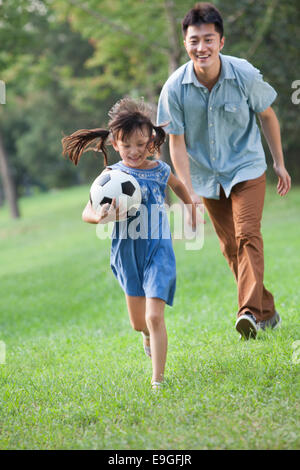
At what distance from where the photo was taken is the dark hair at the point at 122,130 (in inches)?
174

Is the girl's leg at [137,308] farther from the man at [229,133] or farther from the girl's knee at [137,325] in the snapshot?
the man at [229,133]

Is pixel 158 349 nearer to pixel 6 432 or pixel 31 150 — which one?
pixel 6 432

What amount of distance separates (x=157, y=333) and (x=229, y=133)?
1.91 meters

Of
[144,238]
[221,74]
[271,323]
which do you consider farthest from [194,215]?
[271,323]

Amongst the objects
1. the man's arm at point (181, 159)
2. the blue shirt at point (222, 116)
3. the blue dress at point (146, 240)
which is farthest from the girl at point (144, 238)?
the blue shirt at point (222, 116)

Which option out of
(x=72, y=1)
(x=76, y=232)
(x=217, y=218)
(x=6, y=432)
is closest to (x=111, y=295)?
(x=217, y=218)

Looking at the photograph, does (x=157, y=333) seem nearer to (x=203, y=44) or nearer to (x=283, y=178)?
(x=283, y=178)

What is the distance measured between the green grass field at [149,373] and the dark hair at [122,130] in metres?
1.70

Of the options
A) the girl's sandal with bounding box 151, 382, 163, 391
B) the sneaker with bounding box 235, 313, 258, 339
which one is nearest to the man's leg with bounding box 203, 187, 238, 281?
the sneaker with bounding box 235, 313, 258, 339

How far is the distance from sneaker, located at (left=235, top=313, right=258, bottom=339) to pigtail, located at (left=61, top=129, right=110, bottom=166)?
1.67 meters

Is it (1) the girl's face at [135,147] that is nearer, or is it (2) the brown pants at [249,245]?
(1) the girl's face at [135,147]

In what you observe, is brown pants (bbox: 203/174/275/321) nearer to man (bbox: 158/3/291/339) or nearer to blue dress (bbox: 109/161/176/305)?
man (bbox: 158/3/291/339)

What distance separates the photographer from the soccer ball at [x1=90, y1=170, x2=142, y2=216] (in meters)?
4.32

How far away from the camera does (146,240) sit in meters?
4.47
